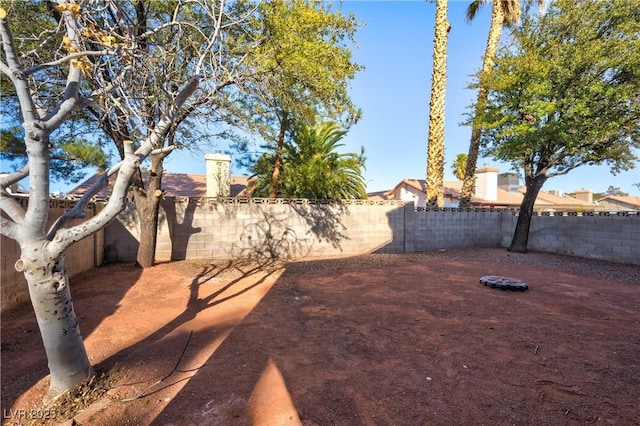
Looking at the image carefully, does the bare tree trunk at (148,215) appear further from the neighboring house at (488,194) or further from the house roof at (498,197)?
the house roof at (498,197)

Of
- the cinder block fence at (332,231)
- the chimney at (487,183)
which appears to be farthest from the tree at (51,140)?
the chimney at (487,183)

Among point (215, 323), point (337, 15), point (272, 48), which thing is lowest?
point (215, 323)

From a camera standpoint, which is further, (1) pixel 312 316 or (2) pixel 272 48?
(2) pixel 272 48

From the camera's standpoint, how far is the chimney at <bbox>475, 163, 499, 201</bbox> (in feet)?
71.6

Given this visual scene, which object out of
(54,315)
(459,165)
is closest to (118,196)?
(54,315)

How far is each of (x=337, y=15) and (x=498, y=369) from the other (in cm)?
773

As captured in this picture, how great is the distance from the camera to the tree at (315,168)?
11.6 meters

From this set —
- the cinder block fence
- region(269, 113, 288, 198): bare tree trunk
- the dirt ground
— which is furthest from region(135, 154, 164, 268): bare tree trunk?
region(269, 113, 288, 198): bare tree trunk

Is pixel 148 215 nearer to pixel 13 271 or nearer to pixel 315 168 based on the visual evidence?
pixel 13 271

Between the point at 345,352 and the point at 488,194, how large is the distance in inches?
896

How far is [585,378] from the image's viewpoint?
269 centimetres

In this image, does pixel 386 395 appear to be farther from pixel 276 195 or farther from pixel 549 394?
pixel 276 195

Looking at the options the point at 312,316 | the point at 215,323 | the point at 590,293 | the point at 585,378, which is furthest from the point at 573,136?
the point at 215,323

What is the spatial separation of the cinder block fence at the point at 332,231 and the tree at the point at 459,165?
10422mm
